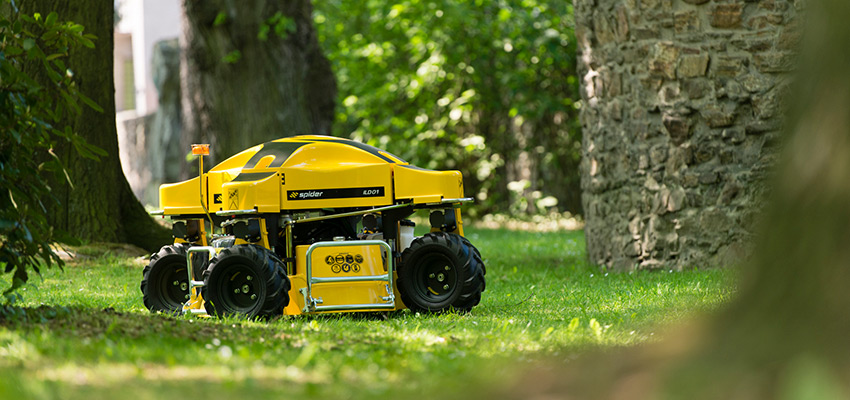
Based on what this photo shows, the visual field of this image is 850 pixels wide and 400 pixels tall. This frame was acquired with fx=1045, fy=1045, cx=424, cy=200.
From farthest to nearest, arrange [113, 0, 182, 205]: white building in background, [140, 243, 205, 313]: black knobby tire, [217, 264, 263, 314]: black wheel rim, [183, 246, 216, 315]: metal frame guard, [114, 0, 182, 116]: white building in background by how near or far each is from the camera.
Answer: [114, 0, 182, 116]: white building in background < [113, 0, 182, 205]: white building in background < [140, 243, 205, 313]: black knobby tire < [183, 246, 216, 315]: metal frame guard < [217, 264, 263, 314]: black wheel rim

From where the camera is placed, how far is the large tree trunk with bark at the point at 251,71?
48.8 ft

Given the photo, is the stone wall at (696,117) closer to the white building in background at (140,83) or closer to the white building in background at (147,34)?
the white building in background at (140,83)

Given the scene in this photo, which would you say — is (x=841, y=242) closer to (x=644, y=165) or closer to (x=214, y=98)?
(x=644, y=165)

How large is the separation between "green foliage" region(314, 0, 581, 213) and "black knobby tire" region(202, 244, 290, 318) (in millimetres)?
12126

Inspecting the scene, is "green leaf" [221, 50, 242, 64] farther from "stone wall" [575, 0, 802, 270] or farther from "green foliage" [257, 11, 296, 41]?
"stone wall" [575, 0, 802, 270]

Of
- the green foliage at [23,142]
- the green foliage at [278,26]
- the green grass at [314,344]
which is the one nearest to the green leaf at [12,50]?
the green foliage at [23,142]

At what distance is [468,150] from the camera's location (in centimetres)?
1944

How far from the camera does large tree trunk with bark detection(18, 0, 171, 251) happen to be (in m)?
10.6

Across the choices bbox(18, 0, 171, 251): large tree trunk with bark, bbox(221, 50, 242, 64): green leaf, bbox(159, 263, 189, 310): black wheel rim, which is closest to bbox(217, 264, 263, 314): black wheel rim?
Answer: bbox(159, 263, 189, 310): black wheel rim

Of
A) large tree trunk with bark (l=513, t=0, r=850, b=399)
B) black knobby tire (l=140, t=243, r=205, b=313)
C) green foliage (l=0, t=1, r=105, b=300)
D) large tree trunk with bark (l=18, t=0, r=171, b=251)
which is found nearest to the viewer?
large tree trunk with bark (l=513, t=0, r=850, b=399)

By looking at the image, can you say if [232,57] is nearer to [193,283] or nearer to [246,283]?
[193,283]

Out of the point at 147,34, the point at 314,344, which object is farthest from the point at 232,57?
the point at 147,34

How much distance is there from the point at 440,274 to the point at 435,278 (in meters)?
0.04

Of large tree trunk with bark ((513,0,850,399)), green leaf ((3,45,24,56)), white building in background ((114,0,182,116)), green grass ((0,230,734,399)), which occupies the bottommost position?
green grass ((0,230,734,399))
